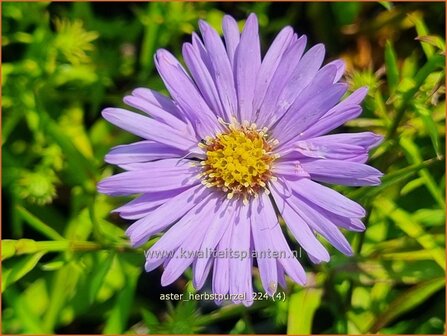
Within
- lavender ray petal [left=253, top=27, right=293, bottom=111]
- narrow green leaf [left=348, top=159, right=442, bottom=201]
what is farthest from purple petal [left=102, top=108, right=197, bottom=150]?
narrow green leaf [left=348, top=159, right=442, bottom=201]

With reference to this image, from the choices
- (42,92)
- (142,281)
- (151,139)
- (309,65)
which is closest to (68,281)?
(142,281)

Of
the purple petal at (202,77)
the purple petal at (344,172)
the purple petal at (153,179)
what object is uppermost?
the purple petal at (202,77)

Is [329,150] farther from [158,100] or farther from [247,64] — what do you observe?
[158,100]

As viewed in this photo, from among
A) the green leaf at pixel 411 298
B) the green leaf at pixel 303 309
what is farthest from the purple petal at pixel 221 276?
the green leaf at pixel 411 298

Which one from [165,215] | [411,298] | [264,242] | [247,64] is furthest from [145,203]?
[411,298]

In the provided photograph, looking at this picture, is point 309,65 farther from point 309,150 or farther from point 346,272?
point 346,272

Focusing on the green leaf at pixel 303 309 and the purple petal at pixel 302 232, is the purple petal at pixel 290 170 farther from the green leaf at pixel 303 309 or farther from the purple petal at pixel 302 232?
the green leaf at pixel 303 309
